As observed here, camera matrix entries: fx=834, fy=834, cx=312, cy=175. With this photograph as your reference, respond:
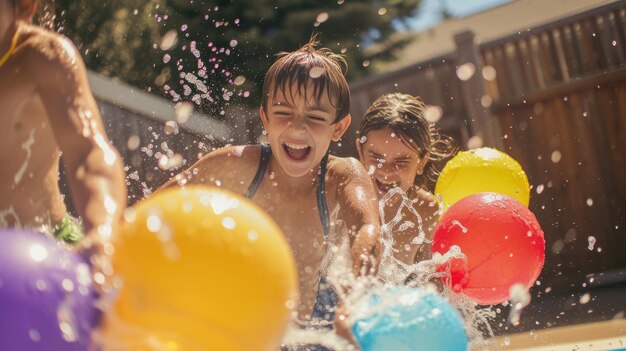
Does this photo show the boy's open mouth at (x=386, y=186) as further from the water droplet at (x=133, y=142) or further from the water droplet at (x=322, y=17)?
the water droplet at (x=322, y=17)

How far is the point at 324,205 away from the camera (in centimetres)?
354

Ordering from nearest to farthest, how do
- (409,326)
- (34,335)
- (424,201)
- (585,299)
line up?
1. (34,335)
2. (409,326)
3. (424,201)
4. (585,299)

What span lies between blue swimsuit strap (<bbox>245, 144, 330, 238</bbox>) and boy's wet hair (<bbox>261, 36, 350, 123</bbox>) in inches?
8.8

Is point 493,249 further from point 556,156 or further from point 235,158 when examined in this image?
point 556,156

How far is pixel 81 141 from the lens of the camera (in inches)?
87.0

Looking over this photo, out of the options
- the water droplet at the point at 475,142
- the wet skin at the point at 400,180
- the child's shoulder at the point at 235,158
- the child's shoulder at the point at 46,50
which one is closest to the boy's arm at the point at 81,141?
the child's shoulder at the point at 46,50

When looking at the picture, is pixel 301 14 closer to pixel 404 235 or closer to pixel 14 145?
pixel 404 235

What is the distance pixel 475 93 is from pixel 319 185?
14.5 feet

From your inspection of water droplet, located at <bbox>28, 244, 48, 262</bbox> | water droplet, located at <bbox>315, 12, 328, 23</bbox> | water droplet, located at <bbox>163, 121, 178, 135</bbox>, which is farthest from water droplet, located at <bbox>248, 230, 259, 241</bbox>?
water droplet, located at <bbox>315, 12, 328, 23</bbox>

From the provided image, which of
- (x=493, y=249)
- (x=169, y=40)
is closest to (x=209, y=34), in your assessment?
(x=169, y=40)

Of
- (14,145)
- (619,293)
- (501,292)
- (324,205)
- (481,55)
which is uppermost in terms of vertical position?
(481,55)

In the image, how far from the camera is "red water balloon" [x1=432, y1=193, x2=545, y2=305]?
3.65 meters

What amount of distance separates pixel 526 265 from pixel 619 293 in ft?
10.5

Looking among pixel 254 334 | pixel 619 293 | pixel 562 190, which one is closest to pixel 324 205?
pixel 254 334
